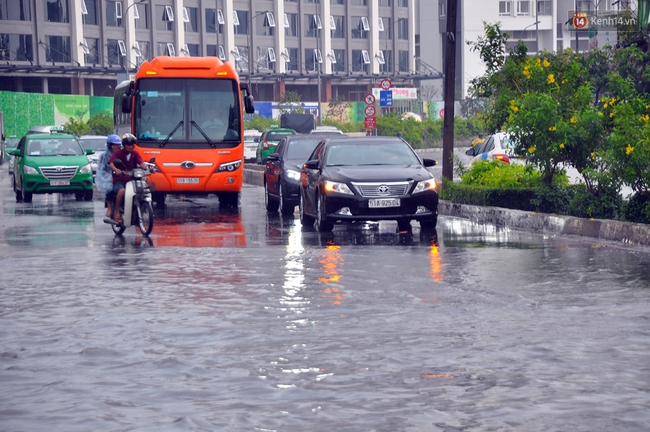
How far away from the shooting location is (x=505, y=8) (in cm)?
13262

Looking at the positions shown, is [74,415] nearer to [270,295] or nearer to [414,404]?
[414,404]

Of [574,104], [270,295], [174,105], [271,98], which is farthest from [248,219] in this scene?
[271,98]

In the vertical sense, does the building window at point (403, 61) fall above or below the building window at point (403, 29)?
below

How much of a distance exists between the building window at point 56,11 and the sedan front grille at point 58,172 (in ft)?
225

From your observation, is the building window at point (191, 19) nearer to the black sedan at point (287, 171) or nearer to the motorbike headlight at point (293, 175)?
the black sedan at point (287, 171)

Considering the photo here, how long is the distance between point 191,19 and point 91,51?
11497 mm

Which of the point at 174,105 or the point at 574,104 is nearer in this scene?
the point at 574,104

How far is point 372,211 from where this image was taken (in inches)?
719

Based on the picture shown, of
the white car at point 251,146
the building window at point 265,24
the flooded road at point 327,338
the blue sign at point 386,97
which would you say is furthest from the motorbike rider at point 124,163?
the building window at point 265,24

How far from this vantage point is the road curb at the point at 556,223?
52.9 feet

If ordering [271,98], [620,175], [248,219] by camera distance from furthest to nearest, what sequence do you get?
[271,98] → [248,219] → [620,175]

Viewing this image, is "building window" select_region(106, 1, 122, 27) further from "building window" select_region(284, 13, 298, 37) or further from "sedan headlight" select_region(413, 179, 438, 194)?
"sedan headlight" select_region(413, 179, 438, 194)

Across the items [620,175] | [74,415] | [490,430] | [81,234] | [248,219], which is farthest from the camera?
[248,219]

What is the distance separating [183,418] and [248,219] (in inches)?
679
